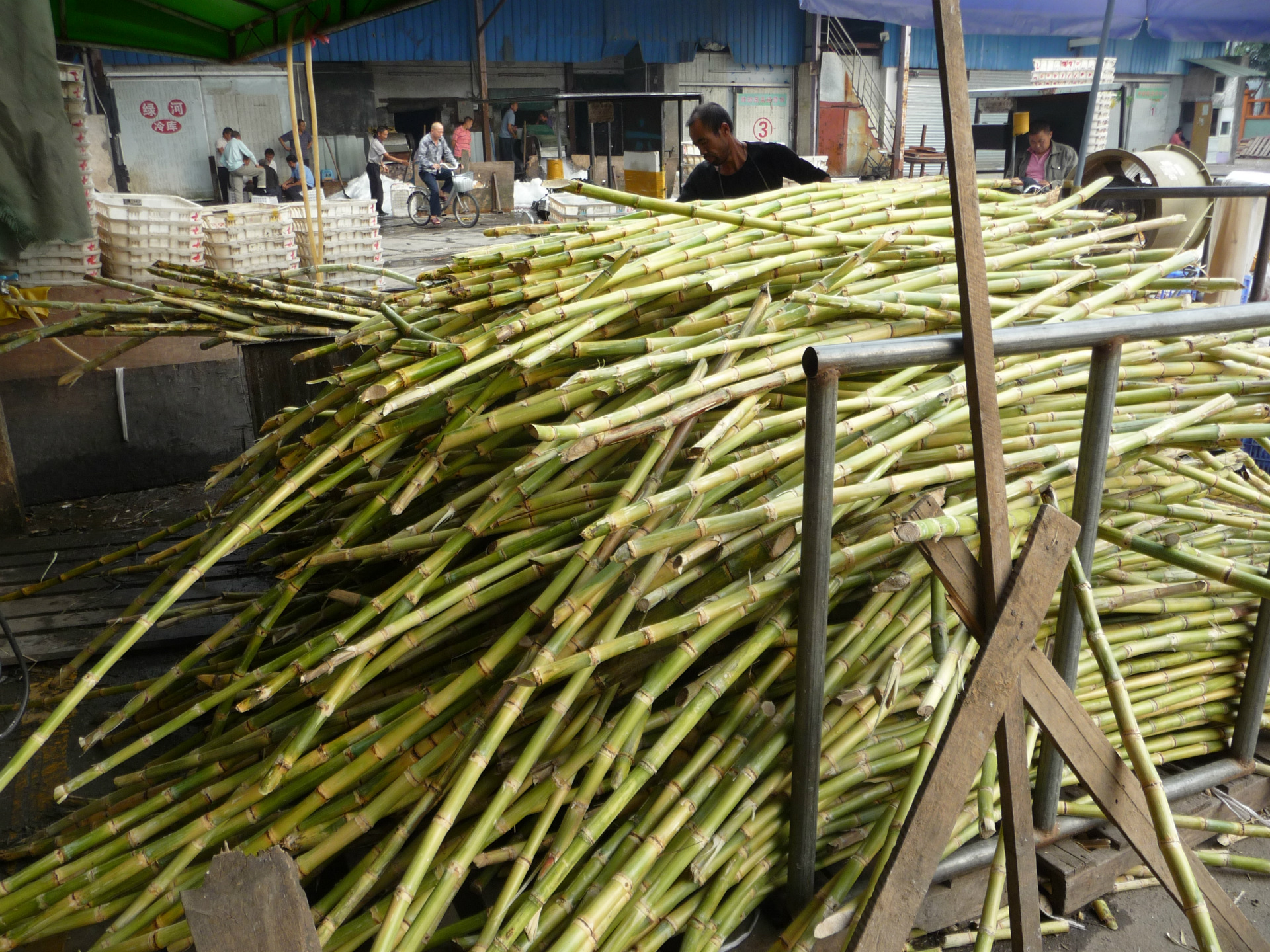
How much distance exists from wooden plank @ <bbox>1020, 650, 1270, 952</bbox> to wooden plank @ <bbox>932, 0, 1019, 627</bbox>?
0.76 ft

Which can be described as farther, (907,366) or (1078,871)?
(1078,871)

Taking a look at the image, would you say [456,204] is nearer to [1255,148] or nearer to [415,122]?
[415,122]

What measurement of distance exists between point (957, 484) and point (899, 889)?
0.85 m

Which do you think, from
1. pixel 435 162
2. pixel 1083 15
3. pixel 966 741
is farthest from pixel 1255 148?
pixel 966 741

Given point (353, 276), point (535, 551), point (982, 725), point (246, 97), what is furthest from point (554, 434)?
point (246, 97)

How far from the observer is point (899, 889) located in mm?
1324

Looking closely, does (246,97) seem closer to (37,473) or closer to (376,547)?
(37,473)

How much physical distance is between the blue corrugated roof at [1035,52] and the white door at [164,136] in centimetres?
1451

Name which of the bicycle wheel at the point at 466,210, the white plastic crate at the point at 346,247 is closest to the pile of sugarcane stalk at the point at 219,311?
the white plastic crate at the point at 346,247

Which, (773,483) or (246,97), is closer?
(773,483)

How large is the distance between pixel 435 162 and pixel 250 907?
49.9 ft

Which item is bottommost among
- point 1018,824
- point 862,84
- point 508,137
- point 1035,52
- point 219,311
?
point 1018,824

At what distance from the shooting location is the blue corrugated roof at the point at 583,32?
661 inches

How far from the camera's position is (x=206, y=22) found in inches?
173
